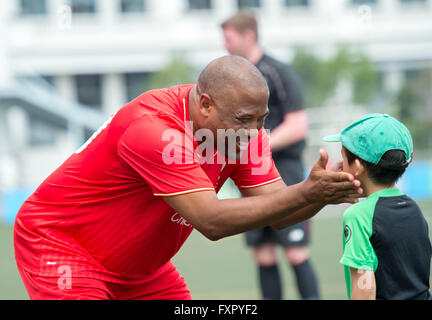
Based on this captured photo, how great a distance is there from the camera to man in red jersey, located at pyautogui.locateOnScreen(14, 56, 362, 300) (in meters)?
2.76

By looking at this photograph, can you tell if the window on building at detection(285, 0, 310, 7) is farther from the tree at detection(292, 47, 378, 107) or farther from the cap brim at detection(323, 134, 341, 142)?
the cap brim at detection(323, 134, 341, 142)

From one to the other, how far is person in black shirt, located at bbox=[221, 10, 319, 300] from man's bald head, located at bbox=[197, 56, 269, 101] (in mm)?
2421

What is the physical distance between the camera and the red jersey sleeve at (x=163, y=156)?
2.79 m

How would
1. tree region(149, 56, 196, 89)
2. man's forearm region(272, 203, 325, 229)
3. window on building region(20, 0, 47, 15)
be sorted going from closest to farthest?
man's forearm region(272, 203, 325, 229) → tree region(149, 56, 196, 89) → window on building region(20, 0, 47, 15)

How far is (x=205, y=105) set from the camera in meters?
2.88

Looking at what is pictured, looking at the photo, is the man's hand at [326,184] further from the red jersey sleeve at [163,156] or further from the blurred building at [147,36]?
the blurred building at [147,36]

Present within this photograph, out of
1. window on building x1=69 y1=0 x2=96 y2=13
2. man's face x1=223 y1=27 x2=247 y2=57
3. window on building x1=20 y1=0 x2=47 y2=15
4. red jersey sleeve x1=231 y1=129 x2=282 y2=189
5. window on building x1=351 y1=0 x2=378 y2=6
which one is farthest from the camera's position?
window on building x1=351 y1=0 x2=378 y2=6

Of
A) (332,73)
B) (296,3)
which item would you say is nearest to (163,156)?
(332,73)

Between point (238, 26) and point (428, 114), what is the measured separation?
23.4 m

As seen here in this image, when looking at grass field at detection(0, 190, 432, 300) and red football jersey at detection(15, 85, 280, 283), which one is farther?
grass field at detection(0, 190, 432, 300)

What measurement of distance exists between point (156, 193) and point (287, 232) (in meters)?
2.61

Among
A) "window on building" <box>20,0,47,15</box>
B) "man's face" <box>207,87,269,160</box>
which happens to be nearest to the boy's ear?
"man's face" <box>207,87,269,160</box>

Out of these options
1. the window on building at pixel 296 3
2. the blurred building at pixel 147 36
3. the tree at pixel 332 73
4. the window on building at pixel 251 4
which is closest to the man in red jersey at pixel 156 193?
the tree at pixel 332 73

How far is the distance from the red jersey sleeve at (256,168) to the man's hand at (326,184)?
745 millimetres
